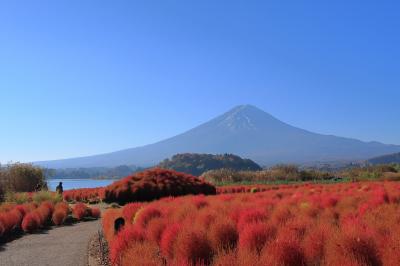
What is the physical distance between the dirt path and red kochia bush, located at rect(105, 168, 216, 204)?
7721mm

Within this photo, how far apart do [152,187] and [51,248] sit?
11.6m

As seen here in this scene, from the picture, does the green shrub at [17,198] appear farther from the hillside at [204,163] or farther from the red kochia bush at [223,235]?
the hillside at [204,163]

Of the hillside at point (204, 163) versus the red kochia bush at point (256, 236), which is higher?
the hillside at point (204, 163)

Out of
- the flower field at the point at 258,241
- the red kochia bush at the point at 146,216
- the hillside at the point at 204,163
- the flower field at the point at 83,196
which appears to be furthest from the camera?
the hillside at the point at 204,163

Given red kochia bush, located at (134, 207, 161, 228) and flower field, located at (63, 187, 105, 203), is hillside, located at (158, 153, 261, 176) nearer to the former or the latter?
flower field, located at (63, 187, 105, 203)

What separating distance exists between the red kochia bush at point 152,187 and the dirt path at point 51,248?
7.72 metres

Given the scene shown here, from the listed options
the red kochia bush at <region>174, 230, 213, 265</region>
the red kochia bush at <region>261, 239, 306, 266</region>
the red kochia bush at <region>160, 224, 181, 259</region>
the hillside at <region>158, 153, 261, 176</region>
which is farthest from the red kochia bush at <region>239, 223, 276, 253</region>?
the hillside at <region>158, 153, 261, 176</region>

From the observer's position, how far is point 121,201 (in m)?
23.1

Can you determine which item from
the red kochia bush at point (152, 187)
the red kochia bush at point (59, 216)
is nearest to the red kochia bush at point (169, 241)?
the red kochia bush at point (59, 216)

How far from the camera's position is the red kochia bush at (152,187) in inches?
902

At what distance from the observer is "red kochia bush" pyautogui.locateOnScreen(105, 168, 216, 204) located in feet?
75.2

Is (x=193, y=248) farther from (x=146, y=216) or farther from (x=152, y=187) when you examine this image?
(x=152, y=187)

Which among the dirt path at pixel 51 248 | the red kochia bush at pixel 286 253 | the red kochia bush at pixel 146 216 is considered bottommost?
the dirt path at pixel 51 248

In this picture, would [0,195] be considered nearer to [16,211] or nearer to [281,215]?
[16,211]
